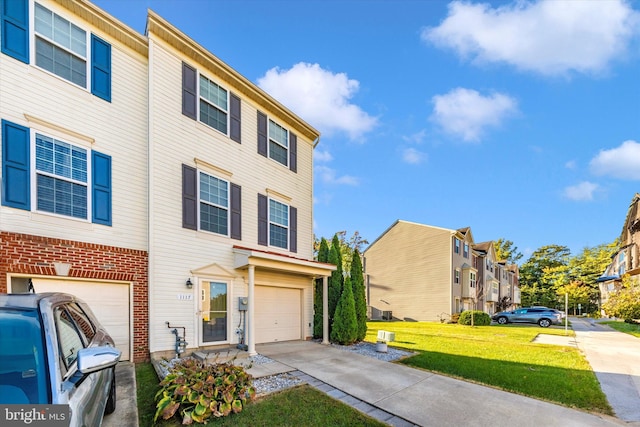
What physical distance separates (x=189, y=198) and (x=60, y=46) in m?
4.15

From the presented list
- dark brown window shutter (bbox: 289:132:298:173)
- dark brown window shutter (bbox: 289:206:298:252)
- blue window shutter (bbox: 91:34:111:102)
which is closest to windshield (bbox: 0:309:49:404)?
blue window shutter (bbox: 91:34:111:102)

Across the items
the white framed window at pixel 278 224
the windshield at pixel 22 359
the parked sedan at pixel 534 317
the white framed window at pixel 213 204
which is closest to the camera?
the windshield at pixel 22 359

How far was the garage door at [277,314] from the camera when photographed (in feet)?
34.0

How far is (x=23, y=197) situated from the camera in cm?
621

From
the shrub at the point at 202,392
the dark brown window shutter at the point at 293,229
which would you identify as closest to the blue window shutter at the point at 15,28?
the shrub at the point at 202,392

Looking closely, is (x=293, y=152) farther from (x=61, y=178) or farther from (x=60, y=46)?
(x=61, y=178)

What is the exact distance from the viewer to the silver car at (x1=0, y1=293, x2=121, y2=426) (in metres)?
2.10

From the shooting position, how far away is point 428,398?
5.90 metres

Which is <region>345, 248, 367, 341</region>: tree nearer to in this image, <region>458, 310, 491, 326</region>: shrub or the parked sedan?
<region>458, 310, 491, 326</region>: shrub

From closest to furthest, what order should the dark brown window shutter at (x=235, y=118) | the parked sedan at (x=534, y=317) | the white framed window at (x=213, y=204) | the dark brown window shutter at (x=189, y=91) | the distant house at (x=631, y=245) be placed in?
the dark brown window shutter at (x=189, y=91), the white framed window at (x=213, y=204), the dark brown window shutter at (x=235, y=118), the parked sedan at (x=534, y=317), the distant house at (x=631, y=245)

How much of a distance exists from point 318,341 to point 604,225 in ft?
190

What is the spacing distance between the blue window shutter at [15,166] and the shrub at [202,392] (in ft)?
14.6

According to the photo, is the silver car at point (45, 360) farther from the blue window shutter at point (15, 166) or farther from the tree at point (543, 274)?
the tree at point (543, 274)

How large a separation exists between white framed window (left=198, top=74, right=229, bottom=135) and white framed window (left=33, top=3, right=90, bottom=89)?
9.12 ft
